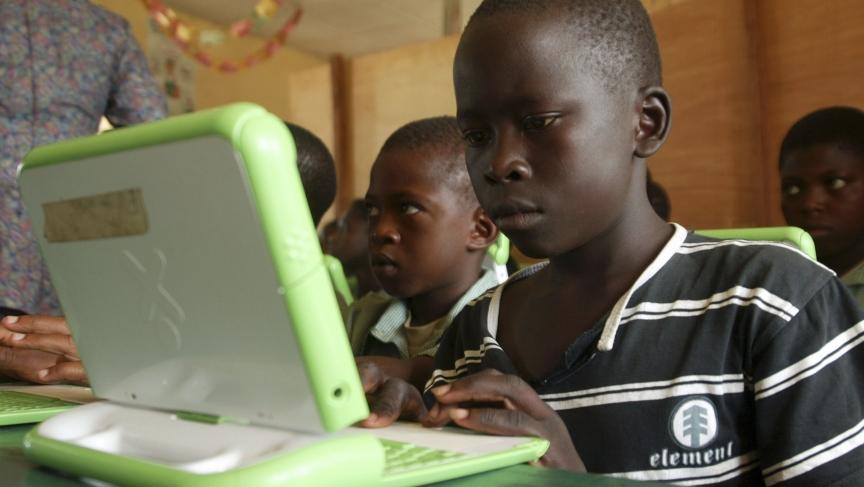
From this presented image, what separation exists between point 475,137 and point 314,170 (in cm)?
103

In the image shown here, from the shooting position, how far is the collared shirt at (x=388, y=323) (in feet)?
4.93

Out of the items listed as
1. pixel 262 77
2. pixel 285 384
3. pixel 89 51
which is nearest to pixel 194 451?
pixel 285 384

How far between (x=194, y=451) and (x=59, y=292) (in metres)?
0.18

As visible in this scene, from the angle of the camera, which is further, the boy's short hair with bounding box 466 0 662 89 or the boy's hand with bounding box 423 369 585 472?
the boy's short hair with bounding box 466 0 662 89

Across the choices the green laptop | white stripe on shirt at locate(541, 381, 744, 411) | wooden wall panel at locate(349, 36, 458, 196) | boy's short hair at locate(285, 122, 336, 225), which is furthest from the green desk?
wooden wall panel at locate(349, 36, 458, 196)

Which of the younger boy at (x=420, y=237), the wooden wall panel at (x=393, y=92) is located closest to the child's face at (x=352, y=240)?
the wooden wall panel at (x=393, y=92)

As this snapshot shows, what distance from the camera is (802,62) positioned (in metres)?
1.91

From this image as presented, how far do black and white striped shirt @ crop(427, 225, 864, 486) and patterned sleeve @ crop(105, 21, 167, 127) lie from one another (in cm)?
150

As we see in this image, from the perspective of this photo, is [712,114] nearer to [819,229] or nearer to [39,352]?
[819,229]

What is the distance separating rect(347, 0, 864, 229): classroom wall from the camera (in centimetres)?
186

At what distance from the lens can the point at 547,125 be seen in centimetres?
82

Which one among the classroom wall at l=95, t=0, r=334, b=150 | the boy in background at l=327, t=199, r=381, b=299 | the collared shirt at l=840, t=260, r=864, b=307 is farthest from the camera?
the classroom wall at l=95, t=0, r=334, b=150

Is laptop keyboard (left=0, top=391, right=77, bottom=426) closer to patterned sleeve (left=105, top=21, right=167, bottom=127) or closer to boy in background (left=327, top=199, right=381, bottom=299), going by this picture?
patterned sleeve (left=105, top=21, right=167, bottom=127)

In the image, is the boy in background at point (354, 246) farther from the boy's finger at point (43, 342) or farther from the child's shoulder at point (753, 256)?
the child's shoulder at point (753, 256)
